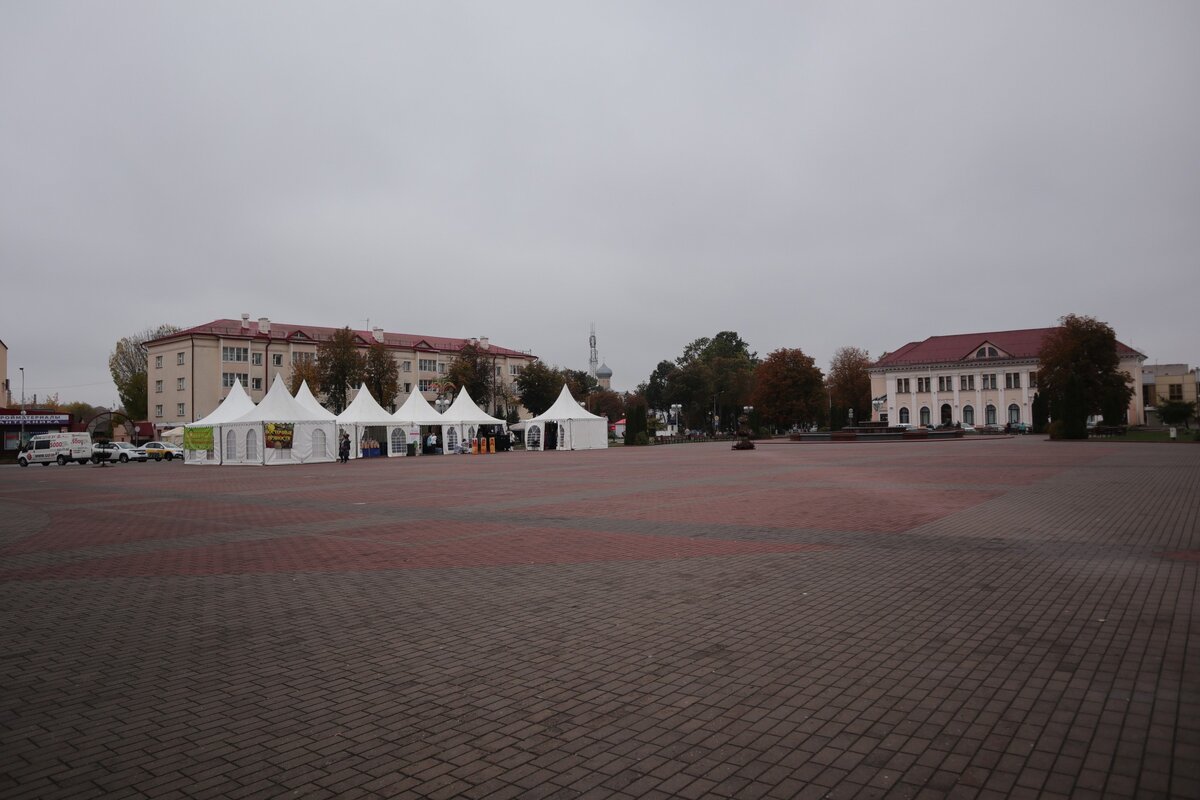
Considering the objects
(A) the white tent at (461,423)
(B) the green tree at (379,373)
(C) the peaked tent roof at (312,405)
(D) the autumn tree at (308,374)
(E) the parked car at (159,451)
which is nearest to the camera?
(C) the peaked tent roof at (312,405)

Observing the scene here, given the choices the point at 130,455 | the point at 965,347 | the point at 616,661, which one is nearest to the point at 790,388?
the point at 965,347

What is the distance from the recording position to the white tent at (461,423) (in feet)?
164

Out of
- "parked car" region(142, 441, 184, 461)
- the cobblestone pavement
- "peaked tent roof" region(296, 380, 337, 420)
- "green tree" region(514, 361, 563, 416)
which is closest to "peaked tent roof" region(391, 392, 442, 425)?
"peaked tent roof" region(296, 380, 337, 420)

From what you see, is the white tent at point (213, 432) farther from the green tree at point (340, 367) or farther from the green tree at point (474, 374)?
the green tree at point (474, 374)

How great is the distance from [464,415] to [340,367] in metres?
19.7

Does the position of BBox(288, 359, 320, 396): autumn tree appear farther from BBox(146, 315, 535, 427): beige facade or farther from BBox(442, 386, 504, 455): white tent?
BBox(442, 386, 504, 455): white tent

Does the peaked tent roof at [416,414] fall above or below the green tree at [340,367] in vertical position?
below

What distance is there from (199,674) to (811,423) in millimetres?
90800

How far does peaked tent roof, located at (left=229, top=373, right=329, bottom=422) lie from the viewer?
3881cm

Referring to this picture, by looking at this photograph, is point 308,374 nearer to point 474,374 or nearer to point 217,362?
point 217,362

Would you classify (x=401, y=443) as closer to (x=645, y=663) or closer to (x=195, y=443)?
(x=195, y=443)

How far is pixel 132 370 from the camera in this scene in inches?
3401

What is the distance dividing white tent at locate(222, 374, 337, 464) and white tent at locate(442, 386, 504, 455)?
10.6 metres

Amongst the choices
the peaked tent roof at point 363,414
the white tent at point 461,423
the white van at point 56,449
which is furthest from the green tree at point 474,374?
the white van at point 56,449
